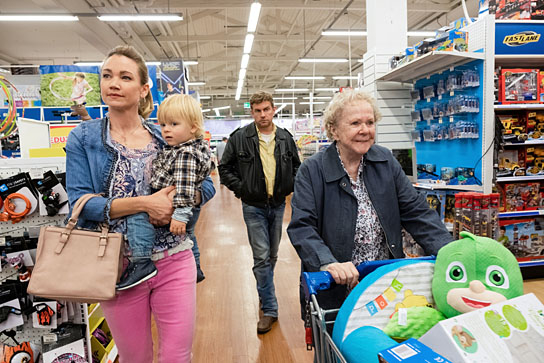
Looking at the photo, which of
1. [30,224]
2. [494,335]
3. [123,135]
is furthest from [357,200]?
[30,224]

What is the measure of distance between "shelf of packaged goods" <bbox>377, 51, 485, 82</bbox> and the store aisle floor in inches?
99.7

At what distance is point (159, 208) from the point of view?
4.72 feet

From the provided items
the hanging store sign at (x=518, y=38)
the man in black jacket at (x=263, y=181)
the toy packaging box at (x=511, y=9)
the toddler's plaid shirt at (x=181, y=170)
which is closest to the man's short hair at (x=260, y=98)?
the man in black jacket at (x=263, y=181)

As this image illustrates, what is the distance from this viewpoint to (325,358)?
1106mm

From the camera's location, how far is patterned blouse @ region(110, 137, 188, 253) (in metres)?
1.47

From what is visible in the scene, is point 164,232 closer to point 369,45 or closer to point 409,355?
point 409,355

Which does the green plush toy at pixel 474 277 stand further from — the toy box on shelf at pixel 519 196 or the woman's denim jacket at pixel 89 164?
the toy box on shelf at pixel 519 196

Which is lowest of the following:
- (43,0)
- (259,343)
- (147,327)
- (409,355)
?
(259,343)

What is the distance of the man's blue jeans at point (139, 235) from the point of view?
141cm

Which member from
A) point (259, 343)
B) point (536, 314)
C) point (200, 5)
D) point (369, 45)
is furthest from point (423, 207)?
point (200, 5)

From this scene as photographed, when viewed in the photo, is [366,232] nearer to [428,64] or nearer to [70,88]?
[428,64]

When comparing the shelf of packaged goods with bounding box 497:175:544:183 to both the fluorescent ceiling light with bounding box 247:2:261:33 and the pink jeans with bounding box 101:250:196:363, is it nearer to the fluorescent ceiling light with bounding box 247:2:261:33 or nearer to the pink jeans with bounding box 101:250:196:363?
the pink jeans with bounding box 101:250:196:363

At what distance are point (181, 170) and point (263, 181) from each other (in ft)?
4.96

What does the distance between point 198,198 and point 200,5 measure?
10204mm
